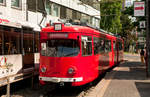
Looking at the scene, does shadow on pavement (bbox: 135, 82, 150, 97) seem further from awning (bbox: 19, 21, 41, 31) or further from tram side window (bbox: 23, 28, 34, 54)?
awning (bbox: 19, 21, 41, 31)

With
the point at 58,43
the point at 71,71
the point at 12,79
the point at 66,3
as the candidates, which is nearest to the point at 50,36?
the point at 58,43

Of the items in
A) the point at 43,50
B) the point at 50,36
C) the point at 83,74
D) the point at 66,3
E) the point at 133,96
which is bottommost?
the point at 133,96

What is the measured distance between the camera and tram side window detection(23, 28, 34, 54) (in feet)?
35.1

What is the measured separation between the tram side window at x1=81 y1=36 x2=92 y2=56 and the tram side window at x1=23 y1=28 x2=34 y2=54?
127 inches

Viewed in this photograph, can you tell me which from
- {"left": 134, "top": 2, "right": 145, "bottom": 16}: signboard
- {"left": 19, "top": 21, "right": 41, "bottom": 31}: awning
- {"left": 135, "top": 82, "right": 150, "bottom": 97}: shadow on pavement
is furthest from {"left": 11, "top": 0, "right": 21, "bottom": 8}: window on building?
{"left": 135, "top": 82, "right": 150, "bottom": 97}: shadow on pavement

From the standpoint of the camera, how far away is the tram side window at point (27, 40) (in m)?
10.7

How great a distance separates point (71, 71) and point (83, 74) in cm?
62

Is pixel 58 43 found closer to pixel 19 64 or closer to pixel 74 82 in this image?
pixel 74 82

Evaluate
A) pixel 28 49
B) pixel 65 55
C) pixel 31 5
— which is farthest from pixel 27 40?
pixel 31 5

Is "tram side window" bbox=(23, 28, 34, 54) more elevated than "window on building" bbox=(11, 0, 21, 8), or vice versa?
"window on building" bbox=(11, 0, 21, 8)

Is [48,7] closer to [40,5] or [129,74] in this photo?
[40,5]

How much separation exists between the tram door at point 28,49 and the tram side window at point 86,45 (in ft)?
10.5

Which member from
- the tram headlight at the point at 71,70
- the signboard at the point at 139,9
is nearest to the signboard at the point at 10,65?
the tram headlight at the point at 71,70

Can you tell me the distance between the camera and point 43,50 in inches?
361
